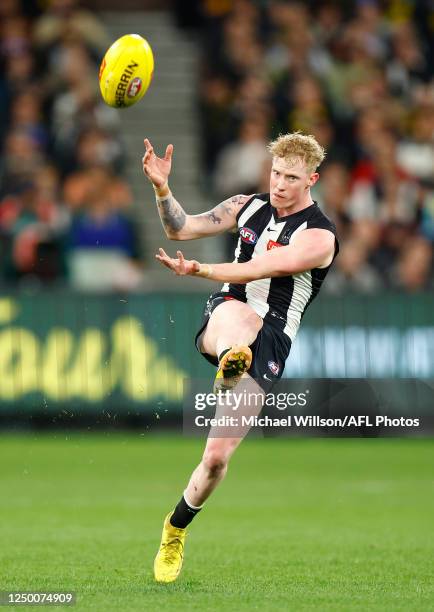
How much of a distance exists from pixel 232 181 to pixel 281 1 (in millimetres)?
3962

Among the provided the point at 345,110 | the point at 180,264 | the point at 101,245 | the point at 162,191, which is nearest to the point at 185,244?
the point at 345,110

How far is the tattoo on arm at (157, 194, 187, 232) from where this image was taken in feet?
28.1

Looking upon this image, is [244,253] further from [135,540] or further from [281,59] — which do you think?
[281,59]

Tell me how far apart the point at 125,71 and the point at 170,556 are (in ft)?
10.1

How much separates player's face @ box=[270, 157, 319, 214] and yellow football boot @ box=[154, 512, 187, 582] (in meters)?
2.12

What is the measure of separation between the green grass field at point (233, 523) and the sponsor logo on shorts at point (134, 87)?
305cm

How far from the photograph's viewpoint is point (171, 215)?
28.2ft

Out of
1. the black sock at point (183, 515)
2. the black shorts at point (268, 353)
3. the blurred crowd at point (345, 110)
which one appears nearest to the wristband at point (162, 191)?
the black shorts at point (268, 353)

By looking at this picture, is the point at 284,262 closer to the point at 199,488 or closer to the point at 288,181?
the point at 288,181

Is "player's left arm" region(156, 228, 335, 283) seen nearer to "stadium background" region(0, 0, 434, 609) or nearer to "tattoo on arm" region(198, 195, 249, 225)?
"tattoo on arm" region(198, 195, 249, 225)

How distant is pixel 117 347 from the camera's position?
50.6 ft

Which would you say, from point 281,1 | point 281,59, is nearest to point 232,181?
point 281,59

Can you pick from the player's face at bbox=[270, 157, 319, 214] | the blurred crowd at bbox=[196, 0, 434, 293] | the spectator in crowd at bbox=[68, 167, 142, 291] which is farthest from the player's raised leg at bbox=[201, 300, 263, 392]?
the blurred crowd at bbox=[196, 0, 434, 293]

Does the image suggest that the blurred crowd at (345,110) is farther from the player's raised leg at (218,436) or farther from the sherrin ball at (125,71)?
the player's raised leg at (218,436)
